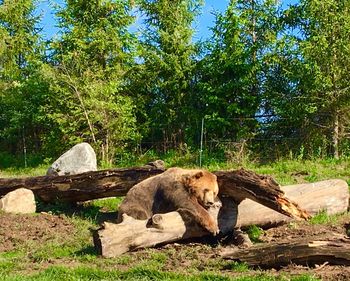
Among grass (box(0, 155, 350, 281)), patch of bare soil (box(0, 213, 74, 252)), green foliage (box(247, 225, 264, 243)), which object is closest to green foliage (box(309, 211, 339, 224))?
grass (box(0, 155, 350, 281))

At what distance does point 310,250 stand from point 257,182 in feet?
6.73

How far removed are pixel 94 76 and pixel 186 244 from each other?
1531 centimetres

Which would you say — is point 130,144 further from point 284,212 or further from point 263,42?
point 284,212

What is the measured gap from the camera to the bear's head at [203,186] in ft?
30.0

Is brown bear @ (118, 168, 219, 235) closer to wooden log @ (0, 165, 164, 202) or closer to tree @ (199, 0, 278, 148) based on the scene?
wooden log @ (0, 165, 164, 202)

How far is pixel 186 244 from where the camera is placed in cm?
894

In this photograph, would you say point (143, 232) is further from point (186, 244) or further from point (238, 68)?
point (238, 68)

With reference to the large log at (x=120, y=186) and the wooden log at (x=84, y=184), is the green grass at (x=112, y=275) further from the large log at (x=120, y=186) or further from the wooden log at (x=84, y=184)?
the wooden log at (x=84, y=184)

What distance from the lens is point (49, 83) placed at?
23250 millimetres

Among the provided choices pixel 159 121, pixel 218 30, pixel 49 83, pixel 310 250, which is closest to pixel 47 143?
pixel 49 83

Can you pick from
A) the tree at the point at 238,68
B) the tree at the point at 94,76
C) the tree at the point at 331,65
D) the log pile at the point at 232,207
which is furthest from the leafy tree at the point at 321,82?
the log pile at the point at 232,207

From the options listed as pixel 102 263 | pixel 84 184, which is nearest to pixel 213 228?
pixel 102 263

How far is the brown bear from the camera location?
8.88m

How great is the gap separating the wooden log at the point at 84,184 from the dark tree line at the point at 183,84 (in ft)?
25.4
